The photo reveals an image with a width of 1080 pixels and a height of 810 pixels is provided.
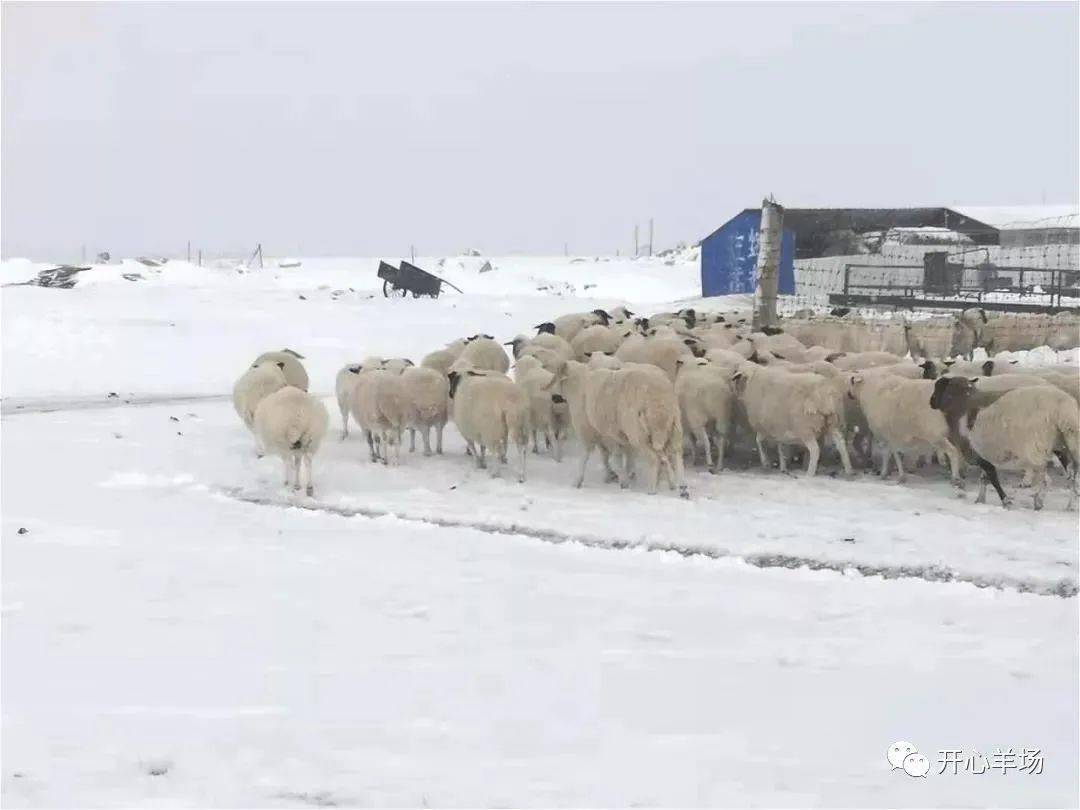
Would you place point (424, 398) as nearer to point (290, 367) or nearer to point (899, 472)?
point (290, 367)

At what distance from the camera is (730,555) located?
6.97 m

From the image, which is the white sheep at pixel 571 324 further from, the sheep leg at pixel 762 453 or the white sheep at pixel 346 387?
the sheep leg at pixel 762 453

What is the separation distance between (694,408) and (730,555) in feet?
12.1

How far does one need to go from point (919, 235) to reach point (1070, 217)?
11161 millimetres

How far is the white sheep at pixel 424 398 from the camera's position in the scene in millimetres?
10773

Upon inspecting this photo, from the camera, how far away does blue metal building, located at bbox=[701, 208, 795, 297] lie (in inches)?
1038

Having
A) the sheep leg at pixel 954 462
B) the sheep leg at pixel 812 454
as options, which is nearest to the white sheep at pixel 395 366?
the sheep leg at pixel 812 454

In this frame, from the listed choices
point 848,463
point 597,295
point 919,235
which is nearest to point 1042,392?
point 848,463

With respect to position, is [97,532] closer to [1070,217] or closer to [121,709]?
[121,709]

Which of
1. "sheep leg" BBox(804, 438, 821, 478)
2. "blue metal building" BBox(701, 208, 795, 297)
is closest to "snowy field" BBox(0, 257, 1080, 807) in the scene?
"sheep leg" BBox(804, 438, 821, 478)

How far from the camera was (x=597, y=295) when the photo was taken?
128ft

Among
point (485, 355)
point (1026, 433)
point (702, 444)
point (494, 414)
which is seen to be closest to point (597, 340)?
point (485, 355)

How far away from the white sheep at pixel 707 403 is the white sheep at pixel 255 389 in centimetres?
444

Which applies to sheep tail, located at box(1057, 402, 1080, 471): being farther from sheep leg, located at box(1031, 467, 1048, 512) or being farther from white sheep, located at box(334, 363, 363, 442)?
white sheep, located at box(334, 363, 363, 442)
